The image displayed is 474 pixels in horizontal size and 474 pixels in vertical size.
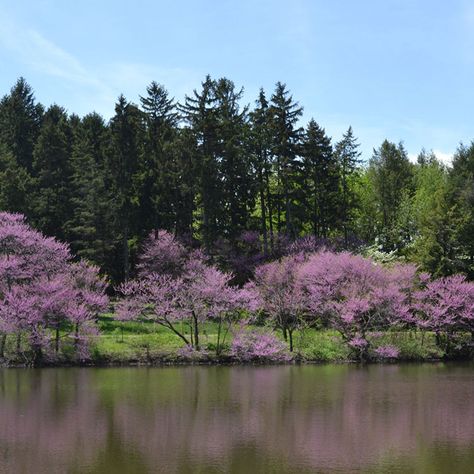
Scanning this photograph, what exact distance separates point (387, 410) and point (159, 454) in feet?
33.5

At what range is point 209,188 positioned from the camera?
2029 inches

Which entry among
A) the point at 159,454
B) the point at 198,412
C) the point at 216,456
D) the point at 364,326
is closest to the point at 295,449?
the point at 216,456

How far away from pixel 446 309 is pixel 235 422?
24428 millimetres

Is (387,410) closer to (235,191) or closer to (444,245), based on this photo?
(444,245)

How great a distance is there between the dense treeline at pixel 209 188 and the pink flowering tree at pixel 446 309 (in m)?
3.80

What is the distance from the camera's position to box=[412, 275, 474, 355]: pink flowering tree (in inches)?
1588

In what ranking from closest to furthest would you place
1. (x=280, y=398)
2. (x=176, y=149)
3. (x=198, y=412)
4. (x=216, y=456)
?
1. (x=216, y=456)
2. (x=198, y=412)
3. (x=280, y=398)
4. (x=176, y=149)

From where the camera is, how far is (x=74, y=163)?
192ft

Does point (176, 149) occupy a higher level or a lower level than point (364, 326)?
higher

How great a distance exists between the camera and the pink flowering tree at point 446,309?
40.3 m

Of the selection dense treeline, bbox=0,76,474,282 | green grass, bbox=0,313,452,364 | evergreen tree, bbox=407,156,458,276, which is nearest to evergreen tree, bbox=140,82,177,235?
dense treeline, bbox=0,76,474,282

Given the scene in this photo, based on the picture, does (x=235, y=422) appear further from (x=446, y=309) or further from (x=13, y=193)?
(x=13, y=193)

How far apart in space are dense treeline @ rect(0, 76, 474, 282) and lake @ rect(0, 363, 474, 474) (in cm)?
2011

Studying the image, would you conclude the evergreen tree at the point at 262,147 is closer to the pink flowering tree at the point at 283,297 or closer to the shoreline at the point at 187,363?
the pink flowering tree at the point at 283,297
